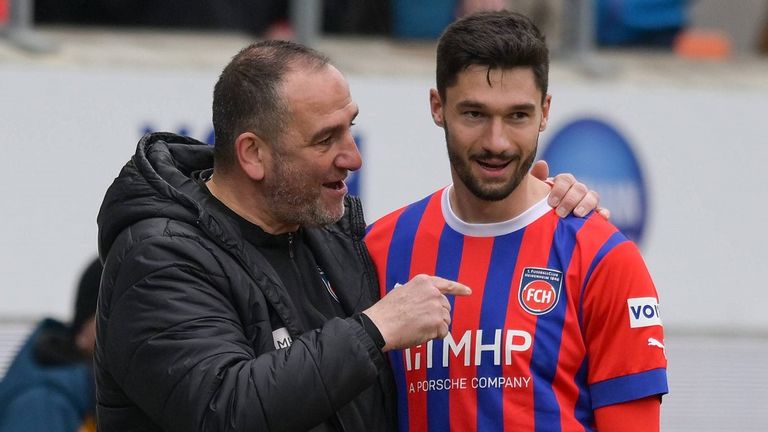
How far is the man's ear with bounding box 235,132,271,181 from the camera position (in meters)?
2.89

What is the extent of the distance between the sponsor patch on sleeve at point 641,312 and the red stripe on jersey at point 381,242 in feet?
1.85

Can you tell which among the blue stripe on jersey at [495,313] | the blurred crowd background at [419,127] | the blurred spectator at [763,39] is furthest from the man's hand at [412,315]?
the blurred spectator at [763,39]

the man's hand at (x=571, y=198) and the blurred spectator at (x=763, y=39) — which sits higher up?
the blurred spectator at (x=763, y=39)

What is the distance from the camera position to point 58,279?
541cm

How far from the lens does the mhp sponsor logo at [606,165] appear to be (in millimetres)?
6066

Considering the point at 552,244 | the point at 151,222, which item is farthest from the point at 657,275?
the point at 151,222

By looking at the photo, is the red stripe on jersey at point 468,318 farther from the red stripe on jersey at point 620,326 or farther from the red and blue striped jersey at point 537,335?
the red stripe on jersey at point 620,326

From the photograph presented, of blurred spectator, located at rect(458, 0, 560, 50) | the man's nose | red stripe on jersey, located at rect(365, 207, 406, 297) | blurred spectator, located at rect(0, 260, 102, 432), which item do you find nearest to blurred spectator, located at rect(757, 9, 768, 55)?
blurred spectator, located at rect(458, 0, 560, 50)

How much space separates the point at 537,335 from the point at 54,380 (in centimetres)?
155

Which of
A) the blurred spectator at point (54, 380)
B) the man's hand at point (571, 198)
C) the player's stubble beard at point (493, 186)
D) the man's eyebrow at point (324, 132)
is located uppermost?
the man's eyebrow at point (324, 132)

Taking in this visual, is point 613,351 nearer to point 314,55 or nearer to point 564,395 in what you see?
point 564,395

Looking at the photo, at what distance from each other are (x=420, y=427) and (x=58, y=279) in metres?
2.71

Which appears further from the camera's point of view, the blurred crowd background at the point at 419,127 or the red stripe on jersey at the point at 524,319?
the blurred crowd background at the point at 419,127

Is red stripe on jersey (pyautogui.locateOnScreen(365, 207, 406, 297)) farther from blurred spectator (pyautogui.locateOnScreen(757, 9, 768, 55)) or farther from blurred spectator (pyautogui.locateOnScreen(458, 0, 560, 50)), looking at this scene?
blurred spectator (pyautogui.locateOnScreen(757, 9, 768, 55))
